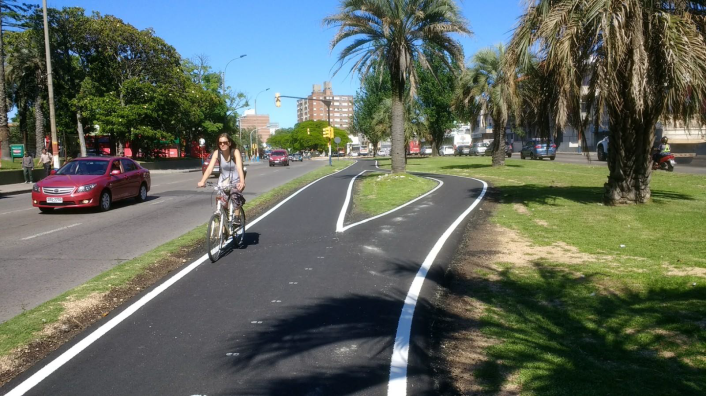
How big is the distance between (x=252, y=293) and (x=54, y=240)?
20.5ft

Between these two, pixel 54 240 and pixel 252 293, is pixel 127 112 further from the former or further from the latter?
pixel 252 293

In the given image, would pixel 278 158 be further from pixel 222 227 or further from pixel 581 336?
pixel 581 336

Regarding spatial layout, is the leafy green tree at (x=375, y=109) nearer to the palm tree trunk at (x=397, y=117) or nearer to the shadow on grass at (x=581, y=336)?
the palm tree trunk at (x=397, y=117)

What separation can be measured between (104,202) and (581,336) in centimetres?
1430

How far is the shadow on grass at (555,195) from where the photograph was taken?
15386 mm

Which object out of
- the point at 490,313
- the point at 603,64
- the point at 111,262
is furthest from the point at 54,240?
the point at 603,64

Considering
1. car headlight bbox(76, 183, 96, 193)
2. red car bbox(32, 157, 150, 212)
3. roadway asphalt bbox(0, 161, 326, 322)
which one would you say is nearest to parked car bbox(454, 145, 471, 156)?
roadway asphalt bbox(0, 161, 326, 322)

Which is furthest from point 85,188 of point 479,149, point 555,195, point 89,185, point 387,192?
point 479,149

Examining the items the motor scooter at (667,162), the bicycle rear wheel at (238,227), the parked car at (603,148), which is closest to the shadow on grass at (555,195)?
the bicycle rear wheel at (238,227)

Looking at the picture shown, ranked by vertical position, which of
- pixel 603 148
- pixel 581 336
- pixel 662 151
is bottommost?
pixel 581 336

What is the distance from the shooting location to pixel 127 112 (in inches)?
1698

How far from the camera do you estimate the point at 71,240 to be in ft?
36.4

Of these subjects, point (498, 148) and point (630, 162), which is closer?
point (630, 162)

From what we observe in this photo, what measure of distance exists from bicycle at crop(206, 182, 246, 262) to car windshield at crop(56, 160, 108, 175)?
8.99 meters
